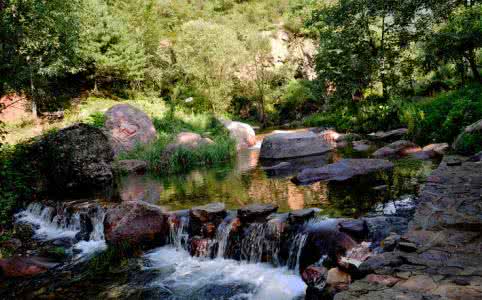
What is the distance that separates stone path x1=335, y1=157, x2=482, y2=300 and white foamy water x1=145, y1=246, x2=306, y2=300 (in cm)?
189

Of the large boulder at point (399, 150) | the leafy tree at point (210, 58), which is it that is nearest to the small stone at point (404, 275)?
the large boulder at point (399, 150)

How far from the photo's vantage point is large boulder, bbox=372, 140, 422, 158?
11.8 m

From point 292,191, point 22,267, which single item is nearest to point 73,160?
point 22,267

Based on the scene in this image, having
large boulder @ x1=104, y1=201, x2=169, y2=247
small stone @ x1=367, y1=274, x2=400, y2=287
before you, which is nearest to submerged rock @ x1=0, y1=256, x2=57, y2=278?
large boulder @ x1=104, y1=201, x2=169, y2=247

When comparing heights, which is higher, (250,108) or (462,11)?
(462,11)

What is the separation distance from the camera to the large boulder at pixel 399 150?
1177cm

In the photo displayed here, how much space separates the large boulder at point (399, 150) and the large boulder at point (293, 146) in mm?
2727

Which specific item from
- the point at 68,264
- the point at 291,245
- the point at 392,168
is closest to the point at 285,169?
the point at 392,168

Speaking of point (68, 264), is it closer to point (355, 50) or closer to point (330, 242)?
point (330, 242)

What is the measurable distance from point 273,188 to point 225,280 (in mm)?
3798

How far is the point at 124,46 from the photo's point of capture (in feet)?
85.5

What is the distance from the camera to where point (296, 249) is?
6.22 m

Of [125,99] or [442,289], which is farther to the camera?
[125,99]

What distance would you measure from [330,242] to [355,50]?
14.5m
